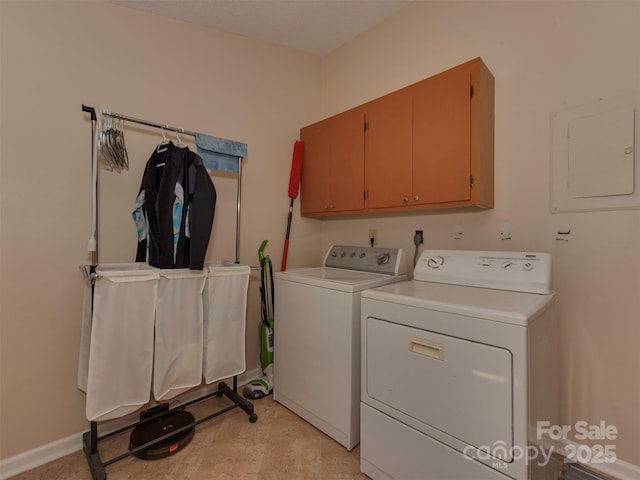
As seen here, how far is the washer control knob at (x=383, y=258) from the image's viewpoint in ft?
6.77

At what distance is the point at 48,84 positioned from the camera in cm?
163

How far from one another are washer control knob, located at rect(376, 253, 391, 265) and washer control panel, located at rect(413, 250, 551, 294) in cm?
24

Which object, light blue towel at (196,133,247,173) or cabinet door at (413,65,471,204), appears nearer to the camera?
cabinet door at (413,65,471,204)

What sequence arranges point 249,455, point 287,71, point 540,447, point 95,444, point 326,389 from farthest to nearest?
point 287,71 → point 326,389 → point 249,455 → point 95,444 → point 540,447

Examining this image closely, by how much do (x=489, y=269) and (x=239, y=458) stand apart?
1687mm

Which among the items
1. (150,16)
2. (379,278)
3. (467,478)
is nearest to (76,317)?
(379,278)

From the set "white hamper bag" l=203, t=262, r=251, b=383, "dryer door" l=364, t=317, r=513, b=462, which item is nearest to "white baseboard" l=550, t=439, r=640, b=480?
"dryer door" l=364, t=317, r=513, b=462

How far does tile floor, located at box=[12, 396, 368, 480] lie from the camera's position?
59.9 inches

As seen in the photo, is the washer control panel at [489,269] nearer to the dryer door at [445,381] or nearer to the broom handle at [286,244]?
the dryer door at [445,381]

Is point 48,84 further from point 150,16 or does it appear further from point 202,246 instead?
point 202,246

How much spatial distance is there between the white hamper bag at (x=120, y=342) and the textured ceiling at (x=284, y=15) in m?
1.73

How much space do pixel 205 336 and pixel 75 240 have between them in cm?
92

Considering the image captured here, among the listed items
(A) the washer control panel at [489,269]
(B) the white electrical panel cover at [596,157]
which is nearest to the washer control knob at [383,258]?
(A) the washer control panel at [489,269]

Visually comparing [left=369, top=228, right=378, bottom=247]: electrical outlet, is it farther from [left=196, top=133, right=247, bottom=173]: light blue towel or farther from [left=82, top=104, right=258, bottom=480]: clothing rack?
[left=196, top=133, right=247, bottom=173]: light blue towel
